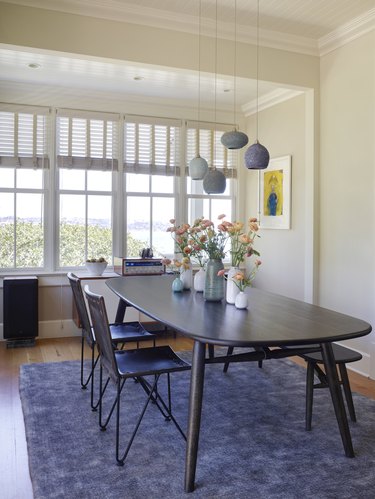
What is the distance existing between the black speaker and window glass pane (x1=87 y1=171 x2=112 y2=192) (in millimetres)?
1331

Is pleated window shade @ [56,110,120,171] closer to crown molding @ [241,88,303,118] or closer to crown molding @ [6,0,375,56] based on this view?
crown molding @ [241,88,303,118]

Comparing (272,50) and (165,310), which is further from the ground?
(272,50)

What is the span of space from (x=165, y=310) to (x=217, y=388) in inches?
49.4

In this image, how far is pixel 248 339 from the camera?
213cm

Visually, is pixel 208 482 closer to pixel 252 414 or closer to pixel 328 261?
pixel 252 414

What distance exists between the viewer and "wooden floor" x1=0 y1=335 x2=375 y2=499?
7.77 ft

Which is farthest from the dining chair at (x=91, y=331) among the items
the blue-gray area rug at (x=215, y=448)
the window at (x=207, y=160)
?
the window at (x=207, y=160)

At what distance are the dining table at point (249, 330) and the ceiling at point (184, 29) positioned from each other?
2.21m

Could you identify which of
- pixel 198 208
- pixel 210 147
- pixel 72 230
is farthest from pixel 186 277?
pixel 210 147

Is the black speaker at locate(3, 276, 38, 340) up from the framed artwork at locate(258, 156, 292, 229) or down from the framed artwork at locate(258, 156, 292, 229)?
down

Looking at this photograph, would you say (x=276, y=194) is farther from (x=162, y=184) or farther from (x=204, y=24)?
(x=204, y=24)

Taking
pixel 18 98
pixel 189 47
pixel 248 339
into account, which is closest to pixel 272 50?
pixel 189 47

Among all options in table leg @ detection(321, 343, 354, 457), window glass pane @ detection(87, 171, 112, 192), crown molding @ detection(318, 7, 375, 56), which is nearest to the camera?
table leg @ detection(321, 343, 354, 457)

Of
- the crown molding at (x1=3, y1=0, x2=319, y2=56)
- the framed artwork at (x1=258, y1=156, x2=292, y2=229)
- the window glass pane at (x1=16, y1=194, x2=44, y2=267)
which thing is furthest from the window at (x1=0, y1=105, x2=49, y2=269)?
the framed artwork at (x1=258, y1=156, x2=292, y2=229)
